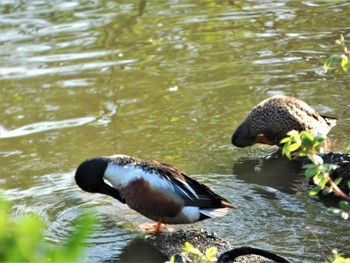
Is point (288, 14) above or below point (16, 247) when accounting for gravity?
below

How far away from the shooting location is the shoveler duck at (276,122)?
6254 mm

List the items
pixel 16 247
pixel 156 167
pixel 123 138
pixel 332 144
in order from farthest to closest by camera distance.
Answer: pixel 123 138 < pixel 332 144 < pixel 156 167 < pixel 16 247

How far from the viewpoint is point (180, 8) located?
10867mm

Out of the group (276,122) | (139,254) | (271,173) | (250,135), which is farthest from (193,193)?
(276,122)

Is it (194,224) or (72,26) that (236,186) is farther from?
(72,26)

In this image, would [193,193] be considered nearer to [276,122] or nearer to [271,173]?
[271,173]

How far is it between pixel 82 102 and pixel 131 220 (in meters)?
3.05

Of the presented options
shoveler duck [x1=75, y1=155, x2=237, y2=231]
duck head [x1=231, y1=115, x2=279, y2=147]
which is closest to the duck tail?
shoveler duck [x1=75, y1=155, x2=237, y2=231]

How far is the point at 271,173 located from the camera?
19.1 feet

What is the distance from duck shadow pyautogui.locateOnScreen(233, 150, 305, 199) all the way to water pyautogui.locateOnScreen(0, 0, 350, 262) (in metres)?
0.02

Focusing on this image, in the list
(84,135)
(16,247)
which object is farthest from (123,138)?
(16,247)

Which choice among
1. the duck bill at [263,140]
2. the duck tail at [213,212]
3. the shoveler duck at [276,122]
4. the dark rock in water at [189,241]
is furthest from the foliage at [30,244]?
the duck bill at [263,140]

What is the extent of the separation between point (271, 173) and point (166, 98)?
2172mm

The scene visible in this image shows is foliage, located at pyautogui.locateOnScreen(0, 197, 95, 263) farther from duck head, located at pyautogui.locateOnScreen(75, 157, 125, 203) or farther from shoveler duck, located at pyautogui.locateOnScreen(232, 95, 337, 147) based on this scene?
shoveler duck, located at pyautogui.locateOnScreen(232, 95, 337, 147)
